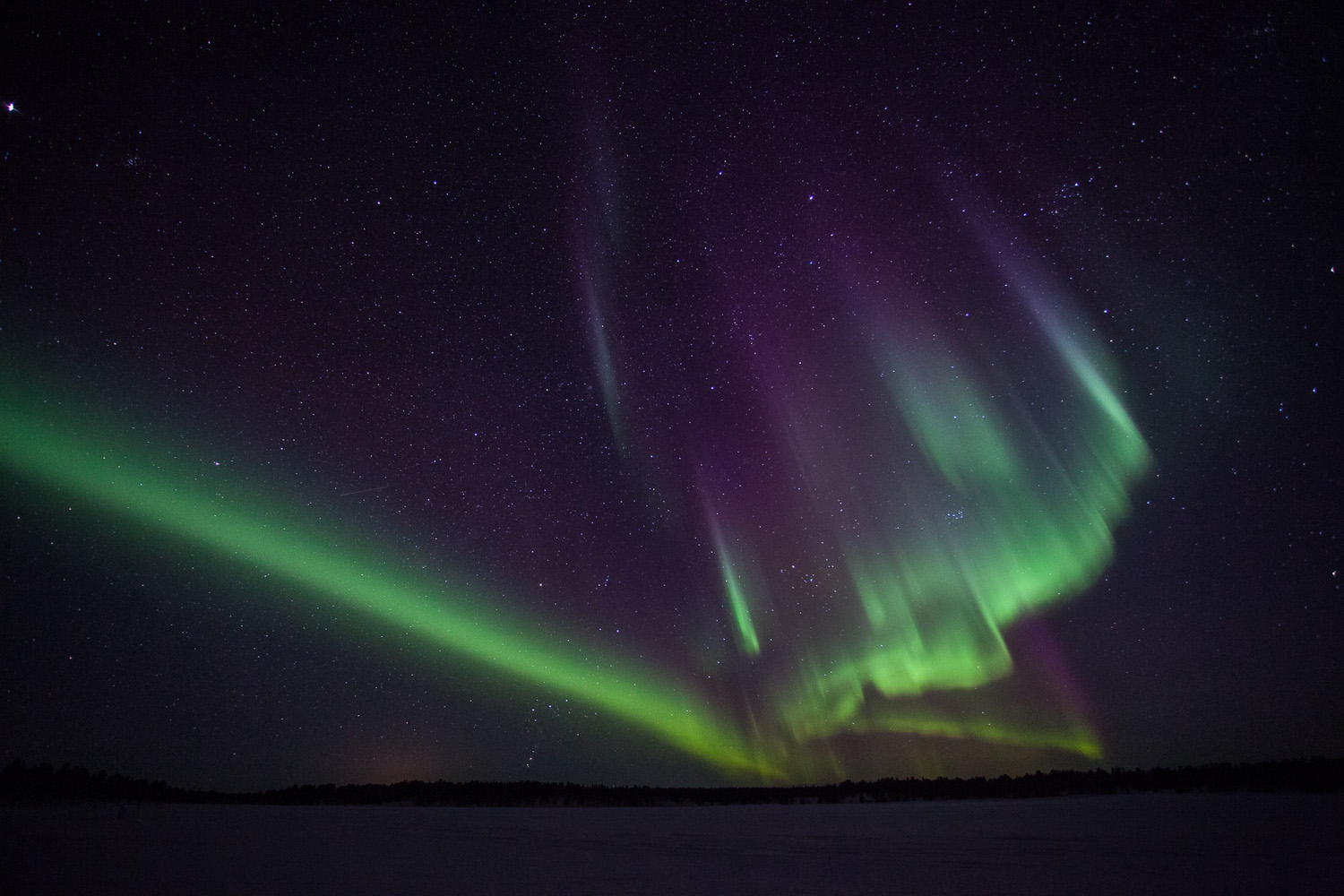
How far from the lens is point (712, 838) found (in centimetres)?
1673

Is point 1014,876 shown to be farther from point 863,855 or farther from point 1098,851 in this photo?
point 1098,851

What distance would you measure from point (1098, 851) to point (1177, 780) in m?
54.3

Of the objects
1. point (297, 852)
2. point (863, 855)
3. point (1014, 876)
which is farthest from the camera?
point (297, 852)

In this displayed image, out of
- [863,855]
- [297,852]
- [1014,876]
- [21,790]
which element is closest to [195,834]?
[297,852]

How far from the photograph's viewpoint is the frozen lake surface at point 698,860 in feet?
28.3

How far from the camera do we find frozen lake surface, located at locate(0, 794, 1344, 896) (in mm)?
8641

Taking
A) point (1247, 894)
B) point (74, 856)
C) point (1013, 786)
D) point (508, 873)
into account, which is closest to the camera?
point (1247, 894)

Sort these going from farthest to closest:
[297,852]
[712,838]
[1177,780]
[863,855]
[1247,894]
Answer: [1177,780] → [712,838] → [297,852] → [863,855] → [1247,894]

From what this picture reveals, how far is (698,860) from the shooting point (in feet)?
38.7

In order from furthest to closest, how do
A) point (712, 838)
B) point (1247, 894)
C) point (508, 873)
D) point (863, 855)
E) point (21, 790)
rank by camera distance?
point (21, 790), point (712, 838), point (863, 855), point (508, 873), point (1247, 894)

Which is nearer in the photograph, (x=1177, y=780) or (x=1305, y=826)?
(x=1305, y=826)

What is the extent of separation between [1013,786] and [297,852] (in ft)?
201

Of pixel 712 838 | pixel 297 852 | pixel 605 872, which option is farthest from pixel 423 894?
pixel 712 838

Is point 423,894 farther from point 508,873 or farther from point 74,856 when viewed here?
point 74,856
